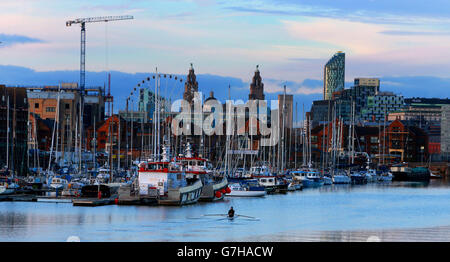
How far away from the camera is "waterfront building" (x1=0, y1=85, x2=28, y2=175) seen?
118m

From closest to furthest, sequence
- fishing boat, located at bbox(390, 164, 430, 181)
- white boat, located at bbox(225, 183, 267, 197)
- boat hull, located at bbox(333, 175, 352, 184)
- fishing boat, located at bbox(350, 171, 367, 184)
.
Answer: white boat, located at bbox(225, 183, 267, 197) → boat hull, located at bbox(333, 175, 352, 184) → fishing boat, located at bbox(350, 171, 367, 184) → fishing boat, located at bbox(390, 164, 430, 181)

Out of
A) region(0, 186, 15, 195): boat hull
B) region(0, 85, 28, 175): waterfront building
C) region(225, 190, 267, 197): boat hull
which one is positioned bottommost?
region(225, 190, 267, 197): boat hull

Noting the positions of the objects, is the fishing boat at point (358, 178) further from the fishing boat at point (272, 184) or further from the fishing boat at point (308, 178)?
the fishing boat at point (272, 184)

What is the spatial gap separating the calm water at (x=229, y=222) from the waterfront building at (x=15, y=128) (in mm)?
33234

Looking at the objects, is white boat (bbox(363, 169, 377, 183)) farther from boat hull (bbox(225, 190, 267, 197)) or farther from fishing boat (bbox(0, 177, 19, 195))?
fishing boat (bbox(0, 177, 19, 195))

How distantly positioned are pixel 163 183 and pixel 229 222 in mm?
11464

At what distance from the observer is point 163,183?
261ft

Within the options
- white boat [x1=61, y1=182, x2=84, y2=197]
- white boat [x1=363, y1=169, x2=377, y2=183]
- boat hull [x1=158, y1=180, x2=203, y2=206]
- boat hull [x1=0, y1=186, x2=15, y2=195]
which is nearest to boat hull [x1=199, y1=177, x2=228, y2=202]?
boat hull [x1=158, y1=180, x2=203, y2=206]

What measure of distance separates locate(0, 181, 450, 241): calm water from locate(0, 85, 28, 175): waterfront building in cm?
3323

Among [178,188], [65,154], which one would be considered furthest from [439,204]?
[65,154]

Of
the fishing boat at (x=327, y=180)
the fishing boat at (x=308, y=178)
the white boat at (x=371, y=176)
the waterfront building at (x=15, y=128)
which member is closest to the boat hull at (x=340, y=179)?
the fishing boat at (x=327, y=180)

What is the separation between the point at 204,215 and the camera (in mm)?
74375

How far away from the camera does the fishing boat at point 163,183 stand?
259 feet
